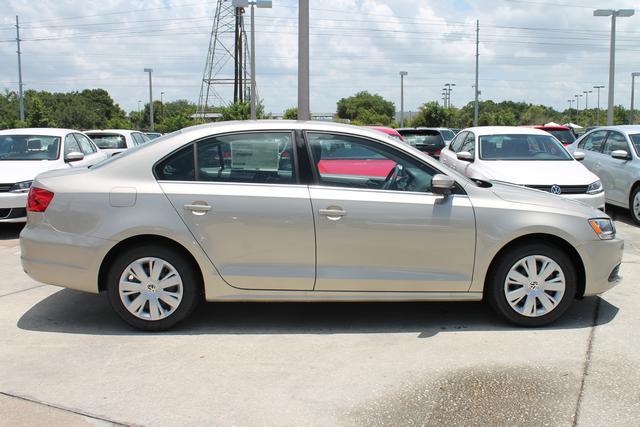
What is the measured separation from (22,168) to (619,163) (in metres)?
9.57

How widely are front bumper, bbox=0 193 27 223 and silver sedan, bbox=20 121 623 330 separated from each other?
448cm

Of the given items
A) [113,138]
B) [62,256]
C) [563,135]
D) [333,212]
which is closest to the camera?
[333,212]

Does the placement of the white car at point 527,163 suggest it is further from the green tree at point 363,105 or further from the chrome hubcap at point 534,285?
the green tree at point 363,105

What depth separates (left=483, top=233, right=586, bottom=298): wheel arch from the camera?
5.00m

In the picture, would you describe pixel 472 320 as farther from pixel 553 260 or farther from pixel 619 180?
pixel 619 180

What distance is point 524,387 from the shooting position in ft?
13.1

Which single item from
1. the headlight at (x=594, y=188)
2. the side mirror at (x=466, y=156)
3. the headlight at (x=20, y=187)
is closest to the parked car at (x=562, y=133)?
the side mirror at (x=466, y=156)

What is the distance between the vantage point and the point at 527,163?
31.1ft

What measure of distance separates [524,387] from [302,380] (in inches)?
54.4

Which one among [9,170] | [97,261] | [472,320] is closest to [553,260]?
[472,320]

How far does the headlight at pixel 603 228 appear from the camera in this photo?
16.7 ft

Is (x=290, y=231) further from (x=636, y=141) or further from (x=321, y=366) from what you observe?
(x=636, y=141)

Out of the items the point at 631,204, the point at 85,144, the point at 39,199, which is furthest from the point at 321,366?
the point at 85,144

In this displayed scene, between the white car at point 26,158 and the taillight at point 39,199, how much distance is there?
4.36 metres
